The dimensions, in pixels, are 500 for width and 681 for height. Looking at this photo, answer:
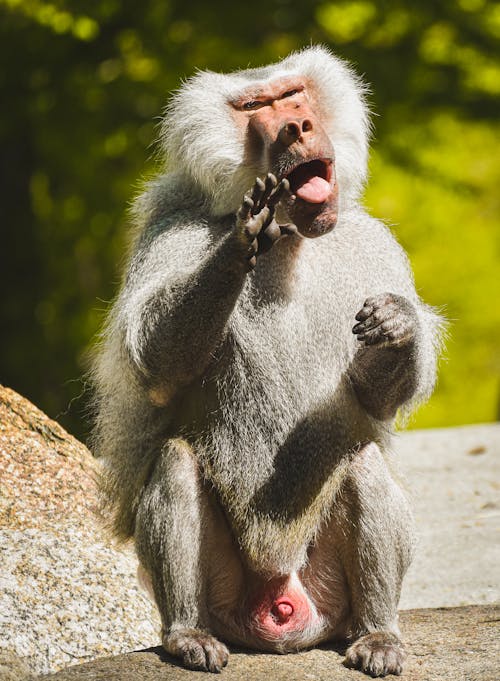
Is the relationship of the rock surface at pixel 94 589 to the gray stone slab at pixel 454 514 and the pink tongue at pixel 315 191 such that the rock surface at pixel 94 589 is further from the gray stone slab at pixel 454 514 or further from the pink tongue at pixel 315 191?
the pink tongue at pixel 315 191

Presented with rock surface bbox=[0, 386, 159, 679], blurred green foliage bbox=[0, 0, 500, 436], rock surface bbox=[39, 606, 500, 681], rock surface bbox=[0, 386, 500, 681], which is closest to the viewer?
rock surface bbox=[39, 606, 500, 681]

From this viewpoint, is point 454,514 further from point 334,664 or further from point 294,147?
point 294,147

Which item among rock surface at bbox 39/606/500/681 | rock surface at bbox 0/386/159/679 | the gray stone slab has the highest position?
rock surface at bbox 39/606/500/681

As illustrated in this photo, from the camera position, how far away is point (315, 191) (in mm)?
4527

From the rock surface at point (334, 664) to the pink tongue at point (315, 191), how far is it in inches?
80.2

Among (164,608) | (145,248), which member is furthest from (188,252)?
(164,608)

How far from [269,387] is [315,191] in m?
0.90

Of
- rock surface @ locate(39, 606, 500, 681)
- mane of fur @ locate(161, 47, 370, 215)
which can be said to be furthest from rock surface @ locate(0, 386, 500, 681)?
mane of fur @ locate(161, 47, 370, 215)

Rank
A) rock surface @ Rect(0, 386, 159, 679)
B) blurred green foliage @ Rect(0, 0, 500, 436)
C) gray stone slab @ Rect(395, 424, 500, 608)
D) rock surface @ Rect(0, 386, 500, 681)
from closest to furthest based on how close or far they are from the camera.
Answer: rock surface @ Rect(0, 386, 500, 681) → rock surface @ Rect(0, 386, 159, 679) → gray stone slab @ Rect(395, 424, 500, 608) → blurred green foliage @ Rect(0, 0, 500, 436)

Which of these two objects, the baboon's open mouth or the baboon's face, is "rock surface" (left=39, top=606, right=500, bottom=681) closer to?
the baboon's face

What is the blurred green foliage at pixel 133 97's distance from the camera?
36.3 ft

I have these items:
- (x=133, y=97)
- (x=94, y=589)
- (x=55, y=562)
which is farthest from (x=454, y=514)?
(x=133, y=97)

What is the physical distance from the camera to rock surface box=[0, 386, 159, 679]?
16.4ft

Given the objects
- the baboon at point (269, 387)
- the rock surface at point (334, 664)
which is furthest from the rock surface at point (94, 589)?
the baboon at point (269, 387)
